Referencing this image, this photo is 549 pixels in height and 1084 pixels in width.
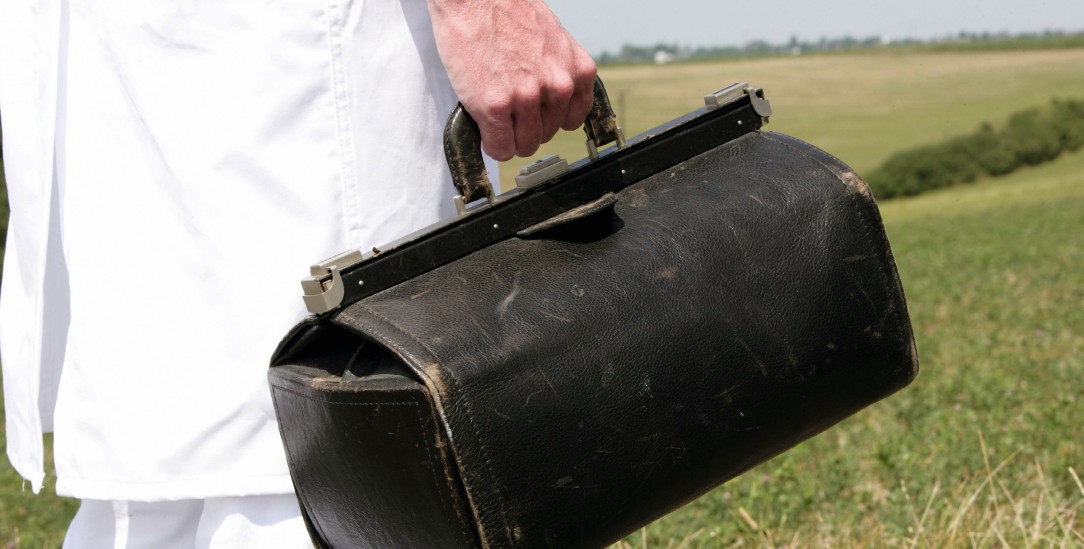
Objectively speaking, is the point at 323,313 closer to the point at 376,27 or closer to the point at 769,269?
the point at 376,27

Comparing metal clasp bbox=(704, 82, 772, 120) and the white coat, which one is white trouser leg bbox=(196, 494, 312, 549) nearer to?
the white coat

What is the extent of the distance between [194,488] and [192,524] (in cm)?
15

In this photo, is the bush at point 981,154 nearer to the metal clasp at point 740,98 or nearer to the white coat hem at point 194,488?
the metal clasp at point 740,98

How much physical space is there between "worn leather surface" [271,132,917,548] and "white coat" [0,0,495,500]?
0.16 metres

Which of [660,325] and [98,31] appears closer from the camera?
[660,325]

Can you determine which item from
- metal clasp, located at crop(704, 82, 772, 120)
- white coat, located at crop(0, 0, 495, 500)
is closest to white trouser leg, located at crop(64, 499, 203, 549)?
white coat, located at crop(0, 0, 495, 500)

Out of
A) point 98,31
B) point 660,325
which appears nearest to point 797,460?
point 660,325

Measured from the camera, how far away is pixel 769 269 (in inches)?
62.9

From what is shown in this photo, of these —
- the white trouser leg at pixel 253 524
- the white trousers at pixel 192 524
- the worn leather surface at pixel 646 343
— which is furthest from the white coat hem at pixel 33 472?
the worn leather surface at pixel 646 343

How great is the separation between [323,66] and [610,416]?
1.92 ft

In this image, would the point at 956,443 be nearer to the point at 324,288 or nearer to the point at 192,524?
the point at 192,524

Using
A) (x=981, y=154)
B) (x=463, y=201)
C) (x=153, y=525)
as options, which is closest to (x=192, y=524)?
(x=153, y=525)

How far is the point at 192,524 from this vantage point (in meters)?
1.76

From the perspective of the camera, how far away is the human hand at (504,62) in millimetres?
1520
